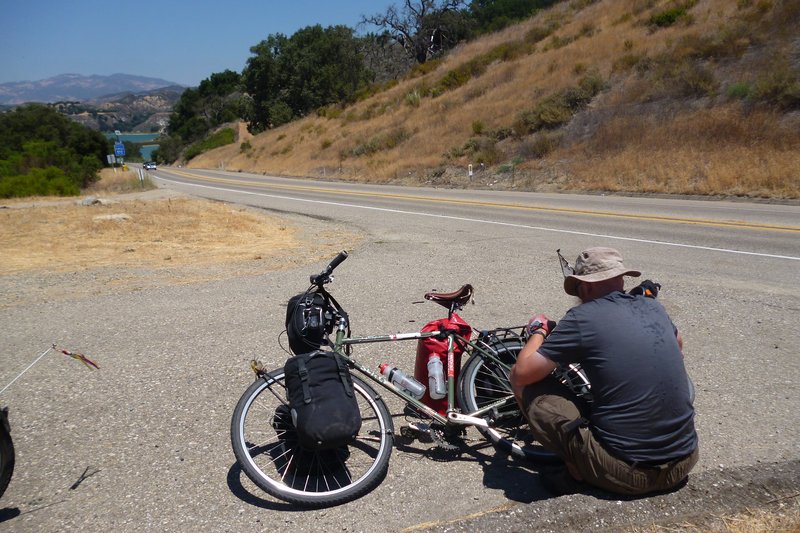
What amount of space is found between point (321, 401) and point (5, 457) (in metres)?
1.70

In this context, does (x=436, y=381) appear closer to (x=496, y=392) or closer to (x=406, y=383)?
(x=406, y=383)

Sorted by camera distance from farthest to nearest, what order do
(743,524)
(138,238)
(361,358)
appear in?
(138,238)
(361,358)
(743,524)

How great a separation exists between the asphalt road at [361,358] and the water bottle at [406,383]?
394mm

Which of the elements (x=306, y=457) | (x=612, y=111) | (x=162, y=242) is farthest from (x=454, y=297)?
(x=612, y=111)

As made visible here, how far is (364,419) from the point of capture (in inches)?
159

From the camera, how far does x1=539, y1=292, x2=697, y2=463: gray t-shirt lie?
3.10 m

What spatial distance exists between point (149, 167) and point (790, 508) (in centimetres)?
8488

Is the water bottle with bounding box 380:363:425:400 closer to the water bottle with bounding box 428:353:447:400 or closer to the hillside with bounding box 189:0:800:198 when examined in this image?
the water bottle with bounding box 428:353:447:400

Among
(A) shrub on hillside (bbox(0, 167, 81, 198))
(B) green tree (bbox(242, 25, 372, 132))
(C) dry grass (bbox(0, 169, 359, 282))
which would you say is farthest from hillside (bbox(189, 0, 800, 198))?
(B) green tree (bbox(242, 25, 372, 132))

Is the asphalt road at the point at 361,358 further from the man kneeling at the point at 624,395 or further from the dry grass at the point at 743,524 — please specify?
A: the dry grass at the point at 743,524

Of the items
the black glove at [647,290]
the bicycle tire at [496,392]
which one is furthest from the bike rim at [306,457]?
the black glove at [647,290]

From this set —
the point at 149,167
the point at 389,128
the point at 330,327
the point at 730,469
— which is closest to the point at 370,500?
the point at 330,327

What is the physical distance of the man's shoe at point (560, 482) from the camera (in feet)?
11.0

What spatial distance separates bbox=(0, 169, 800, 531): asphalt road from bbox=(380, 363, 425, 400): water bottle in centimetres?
39
